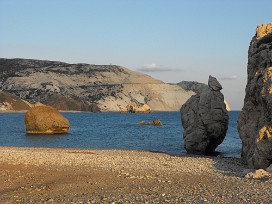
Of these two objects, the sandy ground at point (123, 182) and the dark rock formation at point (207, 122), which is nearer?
the sandy ground at point (123, 182)

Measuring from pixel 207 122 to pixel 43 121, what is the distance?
95.0 feet

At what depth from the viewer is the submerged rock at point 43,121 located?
5588 centimetres

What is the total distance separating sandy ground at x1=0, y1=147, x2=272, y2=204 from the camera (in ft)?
47.3

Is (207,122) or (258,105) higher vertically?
(258,105)

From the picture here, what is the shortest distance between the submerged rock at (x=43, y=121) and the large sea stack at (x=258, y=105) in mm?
34507

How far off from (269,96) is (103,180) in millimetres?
10492

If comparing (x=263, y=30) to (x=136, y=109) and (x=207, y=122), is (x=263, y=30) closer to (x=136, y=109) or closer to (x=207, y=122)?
(x=207, y=122)

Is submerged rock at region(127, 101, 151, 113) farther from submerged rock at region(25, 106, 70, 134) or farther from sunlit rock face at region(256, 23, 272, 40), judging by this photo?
sunlit rock face at region(256, 23, 272, 40)

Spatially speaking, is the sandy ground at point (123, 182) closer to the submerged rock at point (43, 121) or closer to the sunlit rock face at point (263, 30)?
the sunlit rock face at point (263, 30)

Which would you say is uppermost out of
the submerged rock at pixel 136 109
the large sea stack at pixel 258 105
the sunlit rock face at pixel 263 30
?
Result: the sunlit rock face at pixel 263 30

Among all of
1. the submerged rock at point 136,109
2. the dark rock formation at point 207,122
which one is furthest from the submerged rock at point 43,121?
the submerged rock at point 136,109

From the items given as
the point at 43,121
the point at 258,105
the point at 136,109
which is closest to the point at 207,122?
the point at 258,105

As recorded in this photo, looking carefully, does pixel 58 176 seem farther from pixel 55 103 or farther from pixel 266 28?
pixel 55 103

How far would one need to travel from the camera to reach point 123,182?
58.1 feet
